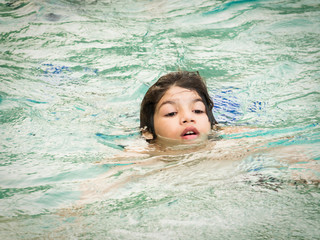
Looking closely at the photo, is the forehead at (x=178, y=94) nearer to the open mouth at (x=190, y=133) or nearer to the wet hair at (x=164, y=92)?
the wet hair at (x=164, y=92)

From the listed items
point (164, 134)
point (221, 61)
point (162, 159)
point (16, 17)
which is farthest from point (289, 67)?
point (16, 17)

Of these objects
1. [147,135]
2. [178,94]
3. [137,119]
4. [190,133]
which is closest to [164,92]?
[178,94]

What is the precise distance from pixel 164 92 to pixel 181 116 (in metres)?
0.48

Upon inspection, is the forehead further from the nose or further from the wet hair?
the nose

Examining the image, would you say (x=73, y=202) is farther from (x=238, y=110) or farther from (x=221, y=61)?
(x=221, y=61)

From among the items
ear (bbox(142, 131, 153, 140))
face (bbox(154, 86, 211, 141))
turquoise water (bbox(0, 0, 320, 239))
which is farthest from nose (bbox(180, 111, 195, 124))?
ear (bbox(142, 131, 153, 140))

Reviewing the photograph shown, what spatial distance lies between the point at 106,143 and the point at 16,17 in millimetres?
4583

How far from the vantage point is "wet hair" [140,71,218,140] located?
412cm

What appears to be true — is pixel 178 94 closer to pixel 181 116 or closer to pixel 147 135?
pixel 181 116

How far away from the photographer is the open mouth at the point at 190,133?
3629 mm

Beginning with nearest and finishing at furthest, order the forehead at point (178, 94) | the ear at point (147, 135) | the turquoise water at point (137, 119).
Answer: the turquoise water at point (137, 119)
the forehead at point (178, 94)
the ear at point (147, 135)

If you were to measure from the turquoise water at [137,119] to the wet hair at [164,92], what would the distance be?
252mm

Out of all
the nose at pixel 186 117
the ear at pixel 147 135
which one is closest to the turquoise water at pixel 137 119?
the ear at pixel 147 135

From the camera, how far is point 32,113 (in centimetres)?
455
